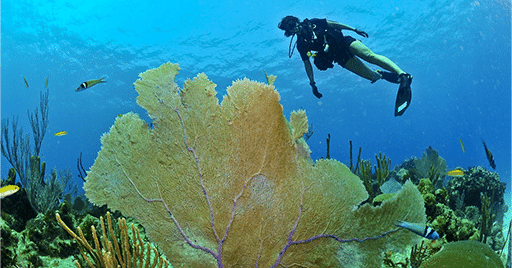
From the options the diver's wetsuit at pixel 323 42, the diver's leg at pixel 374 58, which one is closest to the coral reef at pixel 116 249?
the diver's wetsuit at pixel 323 42

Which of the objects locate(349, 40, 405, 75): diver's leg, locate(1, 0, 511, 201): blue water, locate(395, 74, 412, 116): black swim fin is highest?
locate(1, 0, 511, 201): blue water

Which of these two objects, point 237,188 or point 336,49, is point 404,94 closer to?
point 336,49

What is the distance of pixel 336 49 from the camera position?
776 cm

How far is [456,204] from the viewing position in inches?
248

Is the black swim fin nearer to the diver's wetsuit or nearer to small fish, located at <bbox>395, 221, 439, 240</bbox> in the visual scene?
the diver's wetsuit

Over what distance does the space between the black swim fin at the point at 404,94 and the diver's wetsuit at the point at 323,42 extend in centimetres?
162

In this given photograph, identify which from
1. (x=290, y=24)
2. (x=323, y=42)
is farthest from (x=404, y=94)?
(x=290, y=24)

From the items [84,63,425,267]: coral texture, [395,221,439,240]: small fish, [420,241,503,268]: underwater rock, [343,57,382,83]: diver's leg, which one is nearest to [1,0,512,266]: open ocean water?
[343,57,382,83]: diver's leg

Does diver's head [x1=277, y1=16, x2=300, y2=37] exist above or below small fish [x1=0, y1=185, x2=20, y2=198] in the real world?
above

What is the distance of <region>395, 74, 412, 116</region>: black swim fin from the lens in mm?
6848

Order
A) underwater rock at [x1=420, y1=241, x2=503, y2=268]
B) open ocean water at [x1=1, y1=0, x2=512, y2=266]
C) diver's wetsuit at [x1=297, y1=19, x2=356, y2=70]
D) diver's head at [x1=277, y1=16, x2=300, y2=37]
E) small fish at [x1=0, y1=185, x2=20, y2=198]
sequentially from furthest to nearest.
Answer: open ocean water at [x1=1, y1=0, x2=512, y2=266]
diver's wetsuit at [x1=297, y1=19, x2=356, y2=70]
diver's head at [x1=277, y1=16, x2=300, y2=37]
small fish at [x1=0, y1=185, x2=20, y2=198]
underwater rock at [x1=420, y1=241, x2=503, y2=268]

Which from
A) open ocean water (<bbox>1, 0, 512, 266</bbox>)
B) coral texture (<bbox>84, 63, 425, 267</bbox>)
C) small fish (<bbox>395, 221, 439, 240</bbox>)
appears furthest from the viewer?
open ocean water (<bbox>1, 0, 512, 266</bbox>)

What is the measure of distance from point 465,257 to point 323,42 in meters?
6.44

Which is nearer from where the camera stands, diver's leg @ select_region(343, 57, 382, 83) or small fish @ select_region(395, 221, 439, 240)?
small fish @ select_region(395, 221, 439, 240)
